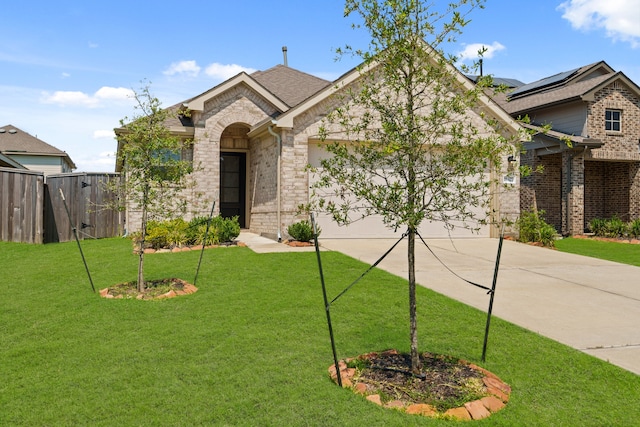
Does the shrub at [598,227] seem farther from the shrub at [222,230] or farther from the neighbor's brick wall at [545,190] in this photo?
the shrub at [222,230]

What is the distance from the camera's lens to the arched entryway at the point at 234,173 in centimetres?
1731

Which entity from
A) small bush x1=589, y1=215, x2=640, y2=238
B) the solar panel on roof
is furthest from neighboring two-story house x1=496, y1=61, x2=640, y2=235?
the solar panel on roof

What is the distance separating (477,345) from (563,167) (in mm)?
16020

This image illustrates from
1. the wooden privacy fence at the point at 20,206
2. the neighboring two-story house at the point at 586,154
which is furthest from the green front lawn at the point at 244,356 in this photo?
the neighboring two-story house at the point at 586,154

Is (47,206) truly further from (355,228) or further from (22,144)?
(22,144)

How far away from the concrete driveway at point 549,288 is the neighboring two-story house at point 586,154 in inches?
257

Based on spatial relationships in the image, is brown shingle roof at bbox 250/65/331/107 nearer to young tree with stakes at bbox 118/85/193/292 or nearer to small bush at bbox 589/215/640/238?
young tree with stakes at bbox 118/85/193/292

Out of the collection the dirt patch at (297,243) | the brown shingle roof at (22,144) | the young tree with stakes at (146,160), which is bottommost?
the dirt patch at (297,243)

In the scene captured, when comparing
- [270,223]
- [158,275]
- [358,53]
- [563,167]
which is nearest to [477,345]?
[358,53]

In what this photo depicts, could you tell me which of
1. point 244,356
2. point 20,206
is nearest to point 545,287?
point 244,356

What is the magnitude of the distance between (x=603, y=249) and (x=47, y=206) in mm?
16791

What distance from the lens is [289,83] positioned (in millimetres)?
19047

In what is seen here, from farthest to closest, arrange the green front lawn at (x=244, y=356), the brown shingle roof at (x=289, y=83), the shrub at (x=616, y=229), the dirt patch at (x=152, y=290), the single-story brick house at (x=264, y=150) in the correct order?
1. the shrub at (x=616, y=229)
2. the brown shingle roof at (x=289, y=83)
3. the single-story brick house at (x=264, y=150)
4. the dirt patch at (x=152, y=290)
5. the green front lawn at (x=244, y=356)

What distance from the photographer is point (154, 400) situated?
394 cm
